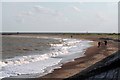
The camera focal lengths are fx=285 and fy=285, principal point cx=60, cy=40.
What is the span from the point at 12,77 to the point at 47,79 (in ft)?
7.60

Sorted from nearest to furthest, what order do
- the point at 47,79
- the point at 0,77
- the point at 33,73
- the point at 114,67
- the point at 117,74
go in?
the point at 117,74 < the point at 114,67 < the point at 47,79 < the point at 0,77 < the point at 33,73

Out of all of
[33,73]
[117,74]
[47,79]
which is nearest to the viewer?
[117,74]

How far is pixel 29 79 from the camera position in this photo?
1581cm

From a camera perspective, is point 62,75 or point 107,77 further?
point 62,75

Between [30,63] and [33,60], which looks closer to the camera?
[30,63]

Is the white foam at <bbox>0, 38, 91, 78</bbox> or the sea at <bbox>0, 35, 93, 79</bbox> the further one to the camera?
the white foam at <bbox>0, 38, 91, 78</bbox>

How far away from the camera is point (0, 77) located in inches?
662

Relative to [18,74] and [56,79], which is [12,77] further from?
[56,79]

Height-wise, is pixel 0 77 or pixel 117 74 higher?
pixel 117 74

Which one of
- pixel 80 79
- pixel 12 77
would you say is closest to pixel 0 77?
pixel 12 77

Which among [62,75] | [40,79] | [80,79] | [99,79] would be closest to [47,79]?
[40,79]

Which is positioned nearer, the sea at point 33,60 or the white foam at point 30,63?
the sea at point 33,60

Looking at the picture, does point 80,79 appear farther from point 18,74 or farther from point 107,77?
point 18,74

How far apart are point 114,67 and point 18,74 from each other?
11.1 meters
